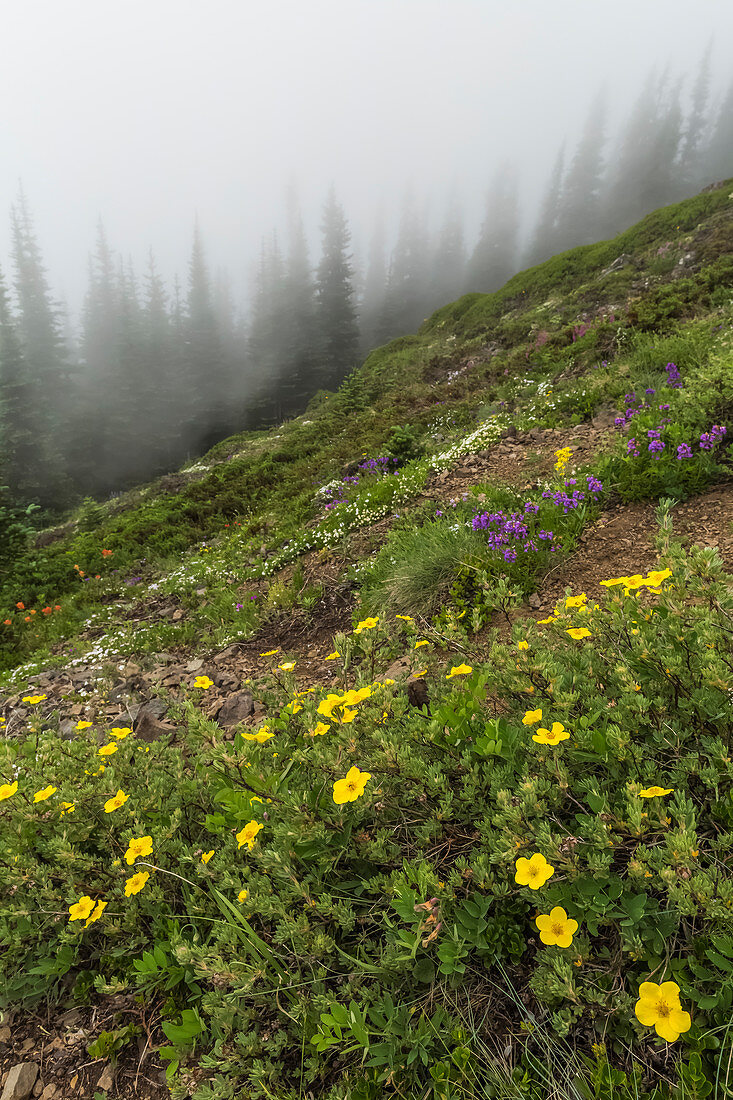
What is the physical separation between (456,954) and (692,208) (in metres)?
27.1

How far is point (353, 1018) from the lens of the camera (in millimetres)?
1196

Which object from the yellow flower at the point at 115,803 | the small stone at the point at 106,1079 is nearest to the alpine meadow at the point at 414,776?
the small stone at the point at 106,1079

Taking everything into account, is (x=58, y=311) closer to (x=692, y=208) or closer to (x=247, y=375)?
(x=247, y=375)

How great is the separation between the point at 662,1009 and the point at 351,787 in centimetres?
90

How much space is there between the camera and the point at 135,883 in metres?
1.78

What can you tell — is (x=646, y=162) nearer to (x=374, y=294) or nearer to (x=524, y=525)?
(x=374, y=294)

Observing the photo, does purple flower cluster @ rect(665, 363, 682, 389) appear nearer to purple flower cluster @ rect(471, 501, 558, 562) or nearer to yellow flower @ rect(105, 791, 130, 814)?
purple flower cluster @ rect(471, 501, 558, 562)

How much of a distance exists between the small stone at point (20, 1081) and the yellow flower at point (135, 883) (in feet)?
1.84

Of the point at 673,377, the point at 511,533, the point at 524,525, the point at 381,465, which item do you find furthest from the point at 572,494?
the point at 381,465

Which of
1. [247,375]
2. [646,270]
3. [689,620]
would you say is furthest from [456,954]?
[247,375]

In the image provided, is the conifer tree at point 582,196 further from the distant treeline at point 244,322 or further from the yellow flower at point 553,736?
the yellow flower at point 553,736

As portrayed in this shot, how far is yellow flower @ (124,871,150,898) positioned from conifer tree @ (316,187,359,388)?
1792 inches

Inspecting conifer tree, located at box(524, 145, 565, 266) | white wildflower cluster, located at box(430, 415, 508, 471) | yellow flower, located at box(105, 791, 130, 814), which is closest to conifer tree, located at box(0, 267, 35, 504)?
white wildflower cluster, located at box(430, 415, 508, 471)

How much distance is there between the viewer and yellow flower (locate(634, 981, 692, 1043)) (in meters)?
0.97
